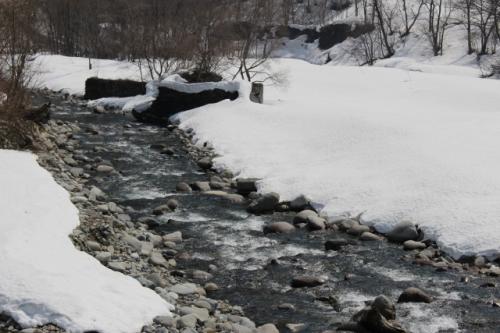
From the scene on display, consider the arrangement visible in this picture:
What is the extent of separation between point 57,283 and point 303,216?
6.10m

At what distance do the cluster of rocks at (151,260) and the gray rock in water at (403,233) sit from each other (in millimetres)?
3349

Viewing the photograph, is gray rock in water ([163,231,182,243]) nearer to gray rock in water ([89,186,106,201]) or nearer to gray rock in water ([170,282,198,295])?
gray rock in water ([89,186,106,201])

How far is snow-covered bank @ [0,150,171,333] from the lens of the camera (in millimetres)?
5703

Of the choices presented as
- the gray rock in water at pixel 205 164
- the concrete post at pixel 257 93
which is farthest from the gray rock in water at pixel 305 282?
the concrete post at pixel 257 93

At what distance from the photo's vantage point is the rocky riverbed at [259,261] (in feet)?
24.1

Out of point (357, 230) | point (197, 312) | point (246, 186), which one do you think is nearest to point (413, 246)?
point (357, 230)

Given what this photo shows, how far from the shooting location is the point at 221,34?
107ft

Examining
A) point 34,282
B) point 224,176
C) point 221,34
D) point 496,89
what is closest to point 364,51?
point 221,34

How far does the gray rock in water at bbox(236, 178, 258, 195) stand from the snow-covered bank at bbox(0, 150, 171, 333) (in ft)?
17.9

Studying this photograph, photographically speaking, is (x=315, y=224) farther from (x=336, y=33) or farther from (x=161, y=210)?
(x=336, y=33)

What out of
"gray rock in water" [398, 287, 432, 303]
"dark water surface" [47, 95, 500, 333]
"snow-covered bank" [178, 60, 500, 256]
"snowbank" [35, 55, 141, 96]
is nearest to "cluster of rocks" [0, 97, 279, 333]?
"dark water surface" [47, 95, 500, 333]

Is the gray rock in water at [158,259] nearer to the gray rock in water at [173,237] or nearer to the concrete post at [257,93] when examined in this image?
the gray rock in water at [173,237]

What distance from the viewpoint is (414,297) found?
795 cm

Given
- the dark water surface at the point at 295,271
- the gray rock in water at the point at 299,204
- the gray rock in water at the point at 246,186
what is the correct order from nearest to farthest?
the dark water surface at the point at 295,271
the gray rock in water at the point at 299,204
the gray rock in water at the point at 246,186
